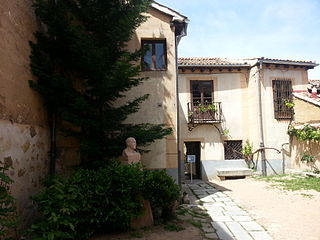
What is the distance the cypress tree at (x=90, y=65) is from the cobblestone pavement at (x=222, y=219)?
2.26 meters

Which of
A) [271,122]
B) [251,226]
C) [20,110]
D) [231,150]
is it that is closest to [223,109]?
[231,150]

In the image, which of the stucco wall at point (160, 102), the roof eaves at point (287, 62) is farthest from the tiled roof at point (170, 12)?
the roof eaves at point (287, 62)

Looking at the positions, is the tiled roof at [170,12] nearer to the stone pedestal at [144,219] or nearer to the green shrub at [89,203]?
the green shrub at [89,203]

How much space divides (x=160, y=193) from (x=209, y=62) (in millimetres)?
9475

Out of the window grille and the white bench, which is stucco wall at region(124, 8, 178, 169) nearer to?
the white bench

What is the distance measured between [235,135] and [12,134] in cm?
1066

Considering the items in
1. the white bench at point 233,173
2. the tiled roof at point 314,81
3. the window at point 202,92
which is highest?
the tiled roof at point 314,81

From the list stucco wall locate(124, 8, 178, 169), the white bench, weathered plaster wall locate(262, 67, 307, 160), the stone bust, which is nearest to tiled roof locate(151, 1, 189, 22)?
stucco wall locate(124, 8, 178, 169)

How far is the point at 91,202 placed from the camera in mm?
3938

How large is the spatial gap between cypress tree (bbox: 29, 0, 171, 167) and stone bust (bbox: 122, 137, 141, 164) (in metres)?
0.29

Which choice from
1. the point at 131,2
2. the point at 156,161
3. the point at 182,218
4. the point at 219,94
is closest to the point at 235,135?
the point at 219,94

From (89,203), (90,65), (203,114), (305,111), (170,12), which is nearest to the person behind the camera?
(89,203)

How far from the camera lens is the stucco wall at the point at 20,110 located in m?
3.93

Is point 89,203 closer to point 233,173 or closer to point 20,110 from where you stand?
point 20,110
